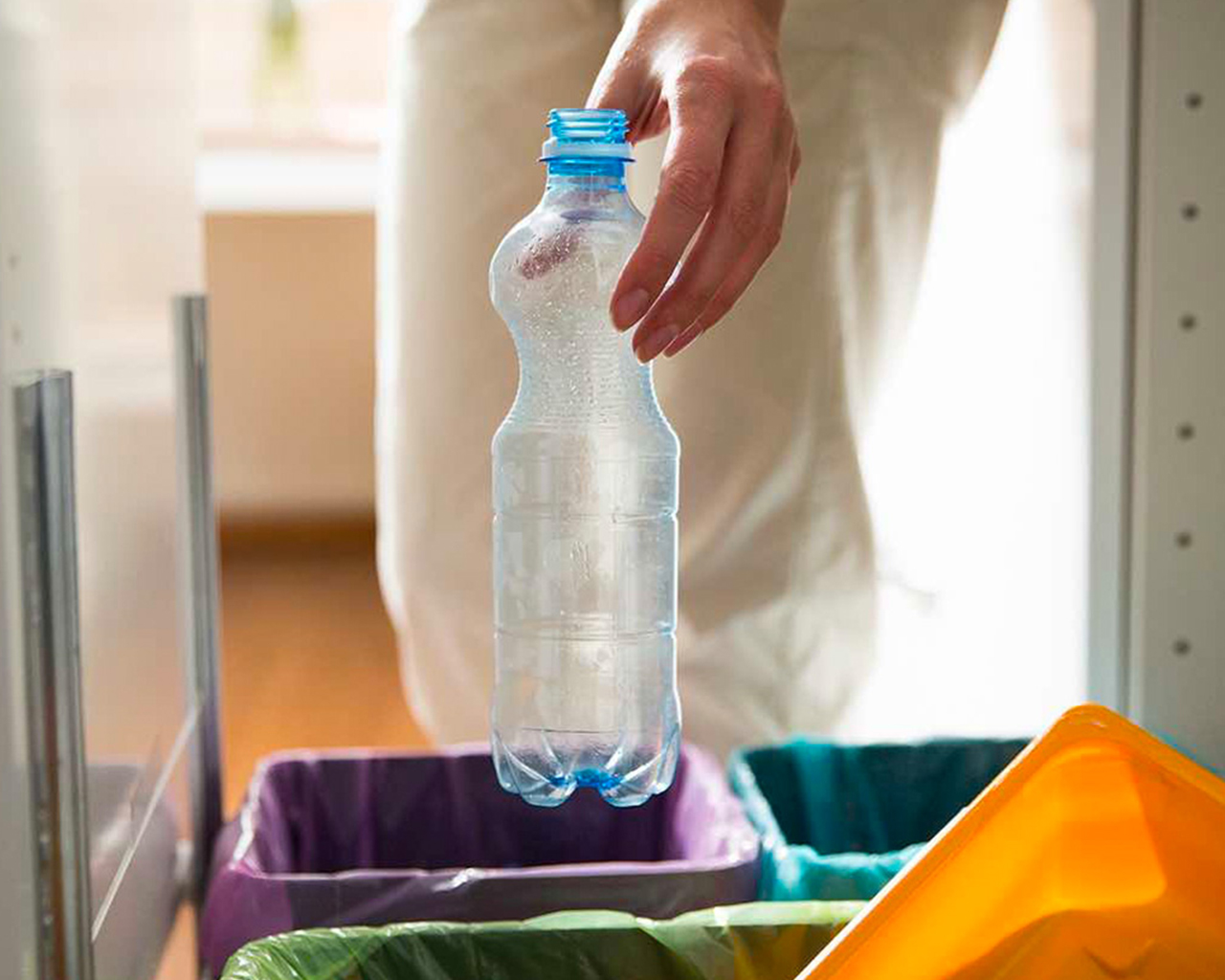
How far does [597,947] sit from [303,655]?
62.5 inches

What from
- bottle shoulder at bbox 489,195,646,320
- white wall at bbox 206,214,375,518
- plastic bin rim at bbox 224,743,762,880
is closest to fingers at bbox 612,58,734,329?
bottle shoulder at bbox 489,195,646,320

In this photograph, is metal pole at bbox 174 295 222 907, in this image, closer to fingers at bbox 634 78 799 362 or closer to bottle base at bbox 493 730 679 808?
bottle base at bbox 493 730 679 808

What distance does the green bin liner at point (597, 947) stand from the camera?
875 millimetres

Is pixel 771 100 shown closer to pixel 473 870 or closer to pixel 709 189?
pixel 709 189

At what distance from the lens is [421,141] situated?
47.7 inches

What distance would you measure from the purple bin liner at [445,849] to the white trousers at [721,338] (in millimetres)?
96

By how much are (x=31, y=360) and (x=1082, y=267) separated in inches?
26.1

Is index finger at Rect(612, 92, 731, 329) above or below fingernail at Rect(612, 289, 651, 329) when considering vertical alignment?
above

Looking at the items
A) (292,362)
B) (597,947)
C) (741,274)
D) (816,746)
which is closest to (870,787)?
(816,746)

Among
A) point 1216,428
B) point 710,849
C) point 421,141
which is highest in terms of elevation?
point 421,141

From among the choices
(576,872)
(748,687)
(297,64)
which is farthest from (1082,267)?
(297,64)

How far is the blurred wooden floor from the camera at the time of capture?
79.7 inches

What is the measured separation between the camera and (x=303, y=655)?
2.43 meters

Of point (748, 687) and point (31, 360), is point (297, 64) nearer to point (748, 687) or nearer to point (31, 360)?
point (748, 687)
